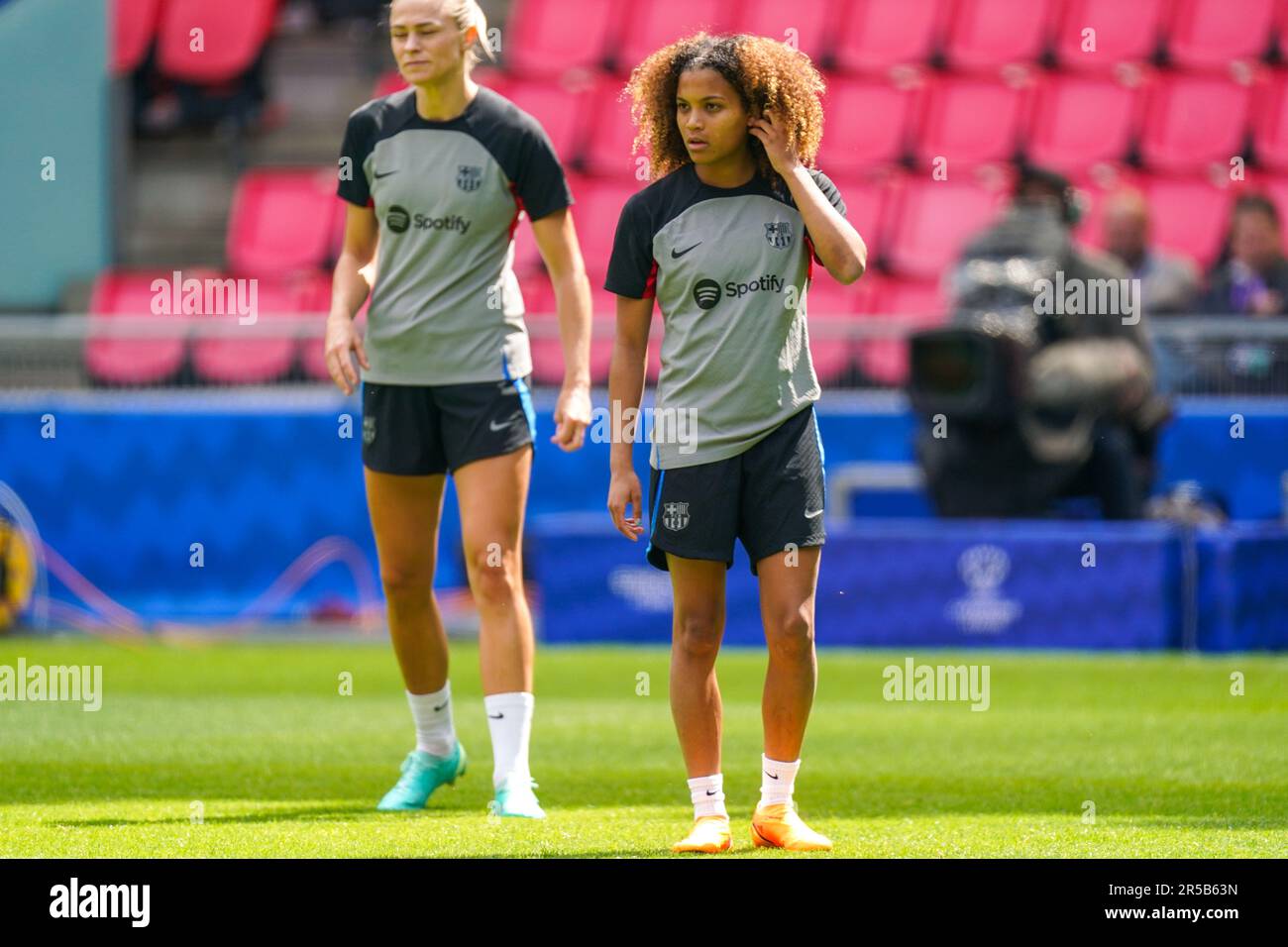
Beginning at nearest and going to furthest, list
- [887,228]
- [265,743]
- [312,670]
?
1. [265,743]
2. [312,670]
3. [887,228]

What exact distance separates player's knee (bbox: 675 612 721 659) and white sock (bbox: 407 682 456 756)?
1.29m

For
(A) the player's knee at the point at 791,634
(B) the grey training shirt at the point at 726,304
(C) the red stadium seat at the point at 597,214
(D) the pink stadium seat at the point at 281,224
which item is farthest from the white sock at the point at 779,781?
(D) the pink stadium seat at the point at 281,224

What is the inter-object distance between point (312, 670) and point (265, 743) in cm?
336


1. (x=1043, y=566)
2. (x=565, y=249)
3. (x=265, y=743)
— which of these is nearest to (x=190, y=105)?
(x=1043, y=566)

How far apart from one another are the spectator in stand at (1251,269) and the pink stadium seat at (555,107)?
20.6 feet

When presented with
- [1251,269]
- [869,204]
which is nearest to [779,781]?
[1251,269]

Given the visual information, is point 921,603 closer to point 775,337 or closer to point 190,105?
point 775,337

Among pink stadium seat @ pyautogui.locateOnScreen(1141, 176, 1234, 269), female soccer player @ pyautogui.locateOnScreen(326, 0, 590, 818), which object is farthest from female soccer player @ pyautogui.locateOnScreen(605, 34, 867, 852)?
pink stadium seat @ pyautogui.locateOnScreen(1141, 176, 1234, 269)

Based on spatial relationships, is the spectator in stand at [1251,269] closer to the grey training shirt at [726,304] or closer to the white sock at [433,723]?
the white sock at [433,723]

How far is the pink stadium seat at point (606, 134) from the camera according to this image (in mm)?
18656

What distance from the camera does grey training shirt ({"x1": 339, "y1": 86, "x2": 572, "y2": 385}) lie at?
616 centimetres

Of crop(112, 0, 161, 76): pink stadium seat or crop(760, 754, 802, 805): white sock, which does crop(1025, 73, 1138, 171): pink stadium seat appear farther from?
crop(760, 754, 802, 805): white sock

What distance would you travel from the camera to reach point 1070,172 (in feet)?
58.4
